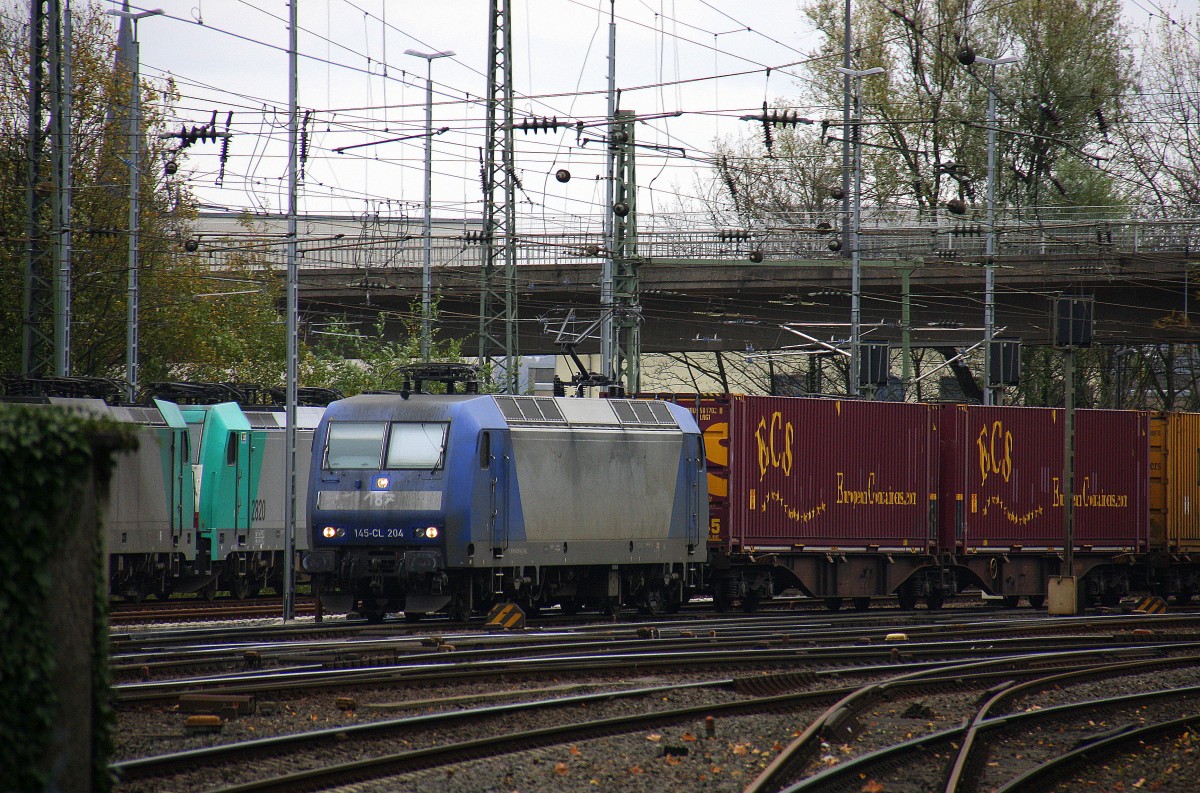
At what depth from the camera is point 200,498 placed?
1025 inches

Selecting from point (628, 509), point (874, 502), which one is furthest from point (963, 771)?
point (874, 502)

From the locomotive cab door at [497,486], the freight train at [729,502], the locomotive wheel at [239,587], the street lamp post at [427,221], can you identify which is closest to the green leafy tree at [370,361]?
the street lamp post at [427,221]

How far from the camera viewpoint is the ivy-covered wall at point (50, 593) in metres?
5.84

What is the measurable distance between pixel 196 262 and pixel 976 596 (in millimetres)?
22058

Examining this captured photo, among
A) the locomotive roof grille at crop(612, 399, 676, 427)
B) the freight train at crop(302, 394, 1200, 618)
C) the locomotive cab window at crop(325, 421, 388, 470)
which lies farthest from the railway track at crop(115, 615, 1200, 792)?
the locomotive roof grille at crop(612, 399, 676, 427)

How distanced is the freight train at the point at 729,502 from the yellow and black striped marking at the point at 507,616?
16.5 inches

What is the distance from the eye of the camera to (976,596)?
31.6 m

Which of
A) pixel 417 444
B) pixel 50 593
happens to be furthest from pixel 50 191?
pixel 50 593

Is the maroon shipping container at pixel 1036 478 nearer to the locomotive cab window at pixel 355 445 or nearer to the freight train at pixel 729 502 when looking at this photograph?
the freight train at pixel 729 502

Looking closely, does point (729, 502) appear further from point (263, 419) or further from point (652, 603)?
point (263, 419)

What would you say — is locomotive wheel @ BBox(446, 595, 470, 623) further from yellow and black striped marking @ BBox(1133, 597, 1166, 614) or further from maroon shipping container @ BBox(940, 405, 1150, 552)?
yellow and black striped marking @ BBox(1133, 597, 1166, 614)

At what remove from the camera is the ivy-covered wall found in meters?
5.84

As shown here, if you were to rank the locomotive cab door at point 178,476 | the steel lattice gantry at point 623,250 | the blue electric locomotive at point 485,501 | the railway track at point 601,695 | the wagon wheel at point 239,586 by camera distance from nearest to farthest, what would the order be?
the railway track at point 601,695, the blue electric locomotive at point 485,501, the locomotive cab door at point 178,476, the steel lattice gantry at point 623,250, the wagon wheel at point 239,586

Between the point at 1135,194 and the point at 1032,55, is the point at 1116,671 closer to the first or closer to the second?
the point at 1135,194
